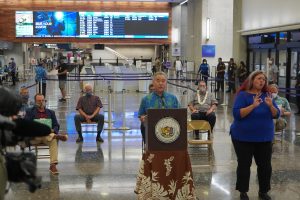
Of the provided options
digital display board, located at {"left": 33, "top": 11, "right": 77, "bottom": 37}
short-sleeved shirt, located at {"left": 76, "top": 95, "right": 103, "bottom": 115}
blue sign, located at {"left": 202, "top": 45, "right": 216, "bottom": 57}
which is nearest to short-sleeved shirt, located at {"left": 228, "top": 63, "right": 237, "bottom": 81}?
blue sign, located at {"left": 202, "top": 45, "right": 216, "bottom": 57}

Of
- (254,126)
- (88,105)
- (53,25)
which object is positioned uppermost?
(53,25)

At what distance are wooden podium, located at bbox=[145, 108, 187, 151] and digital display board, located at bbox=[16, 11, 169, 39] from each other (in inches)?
1041

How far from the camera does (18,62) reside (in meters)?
37.3

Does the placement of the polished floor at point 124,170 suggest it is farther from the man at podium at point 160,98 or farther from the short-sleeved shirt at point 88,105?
the man at podium at point 160,98

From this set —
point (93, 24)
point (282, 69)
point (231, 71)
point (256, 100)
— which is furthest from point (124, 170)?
point (93, 24)

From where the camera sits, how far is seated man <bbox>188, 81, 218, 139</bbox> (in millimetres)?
10922

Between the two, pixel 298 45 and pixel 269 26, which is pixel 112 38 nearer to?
pixel 269 26

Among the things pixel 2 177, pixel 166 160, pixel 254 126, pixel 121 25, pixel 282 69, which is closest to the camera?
pixel 2 177

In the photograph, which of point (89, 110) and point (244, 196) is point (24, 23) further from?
point (244, 196)

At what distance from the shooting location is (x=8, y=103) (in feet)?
10.1

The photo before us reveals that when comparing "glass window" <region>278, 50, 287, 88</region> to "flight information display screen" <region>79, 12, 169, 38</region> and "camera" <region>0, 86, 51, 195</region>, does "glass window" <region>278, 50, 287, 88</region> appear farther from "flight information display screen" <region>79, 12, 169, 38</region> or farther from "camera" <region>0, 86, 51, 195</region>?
"camera" <region>0, 86, 51, 195</region>

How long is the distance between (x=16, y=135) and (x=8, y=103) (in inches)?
8.0

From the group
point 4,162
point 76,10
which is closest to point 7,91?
point 4,162

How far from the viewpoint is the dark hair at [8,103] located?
307cm
